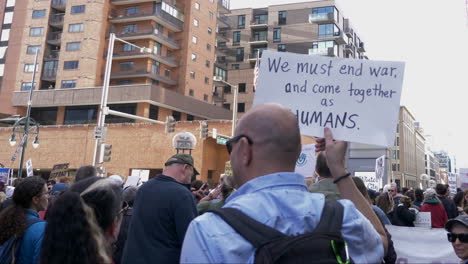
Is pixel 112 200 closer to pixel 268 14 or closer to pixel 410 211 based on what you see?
pixel 410 211

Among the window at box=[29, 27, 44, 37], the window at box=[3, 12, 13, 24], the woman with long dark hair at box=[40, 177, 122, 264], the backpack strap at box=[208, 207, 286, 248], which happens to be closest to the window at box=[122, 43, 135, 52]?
the window at box=[29, 27, 44, 37]

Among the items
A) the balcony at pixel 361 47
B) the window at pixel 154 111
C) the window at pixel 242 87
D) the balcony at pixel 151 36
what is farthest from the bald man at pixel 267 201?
the balcony at pixel 361 47

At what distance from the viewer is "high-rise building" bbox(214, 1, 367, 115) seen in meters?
59.3

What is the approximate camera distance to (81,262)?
1968 millimetres

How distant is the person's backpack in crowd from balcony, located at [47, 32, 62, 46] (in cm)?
5562

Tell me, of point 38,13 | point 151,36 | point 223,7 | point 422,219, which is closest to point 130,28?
point 151,36

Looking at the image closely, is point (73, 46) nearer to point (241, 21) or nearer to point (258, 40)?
point (258, 40)

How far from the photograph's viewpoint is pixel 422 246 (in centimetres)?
524

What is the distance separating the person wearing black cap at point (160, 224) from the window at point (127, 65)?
158 ft

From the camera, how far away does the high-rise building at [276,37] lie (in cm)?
5931

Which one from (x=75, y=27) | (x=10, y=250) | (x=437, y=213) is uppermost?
(x=75, y=27)

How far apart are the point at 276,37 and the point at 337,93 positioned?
63.1 metres

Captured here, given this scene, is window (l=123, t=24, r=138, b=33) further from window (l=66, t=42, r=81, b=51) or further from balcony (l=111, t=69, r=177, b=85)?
window (l=66, t=42, r=81, b=51)

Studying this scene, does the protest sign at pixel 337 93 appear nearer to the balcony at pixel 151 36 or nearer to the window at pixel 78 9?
the balcony at pixel 151 36
